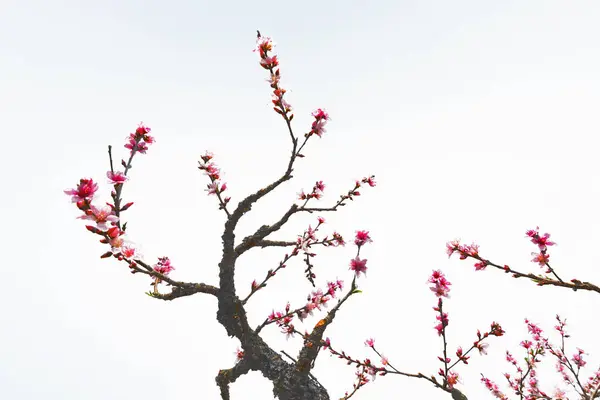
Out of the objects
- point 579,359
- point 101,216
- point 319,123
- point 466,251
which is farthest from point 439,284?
point 579,359

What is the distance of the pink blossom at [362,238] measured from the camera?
419 centimetres

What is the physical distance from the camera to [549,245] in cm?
310

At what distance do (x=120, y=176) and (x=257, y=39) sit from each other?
7.05ft

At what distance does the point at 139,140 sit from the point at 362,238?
2.70 meters

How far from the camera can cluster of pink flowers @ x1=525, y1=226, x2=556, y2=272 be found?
302 cm

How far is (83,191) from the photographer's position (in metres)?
2.23

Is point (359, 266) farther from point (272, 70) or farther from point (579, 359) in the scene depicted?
point (579, 359)

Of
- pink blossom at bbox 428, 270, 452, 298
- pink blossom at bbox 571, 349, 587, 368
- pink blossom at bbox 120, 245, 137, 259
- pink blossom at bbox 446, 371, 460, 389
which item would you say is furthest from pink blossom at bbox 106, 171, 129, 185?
pink blossom at bbox 571, 349, 587, 368

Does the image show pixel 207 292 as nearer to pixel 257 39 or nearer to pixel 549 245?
pixel 257 39

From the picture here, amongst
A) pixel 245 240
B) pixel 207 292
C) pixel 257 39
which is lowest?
pixel 207 292

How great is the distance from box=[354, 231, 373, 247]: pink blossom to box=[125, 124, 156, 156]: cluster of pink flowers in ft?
8.27

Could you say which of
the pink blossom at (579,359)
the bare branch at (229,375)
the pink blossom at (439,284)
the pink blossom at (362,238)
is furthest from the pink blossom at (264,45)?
the pink blossom at (579,359)

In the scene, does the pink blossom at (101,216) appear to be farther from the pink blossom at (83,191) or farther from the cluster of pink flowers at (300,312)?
the cluster of pink flowers at (300,312)

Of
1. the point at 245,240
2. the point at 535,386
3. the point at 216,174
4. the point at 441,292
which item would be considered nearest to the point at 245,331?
the point at 245,240
